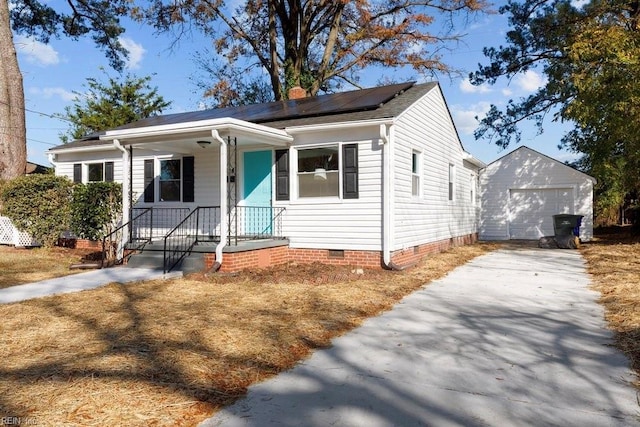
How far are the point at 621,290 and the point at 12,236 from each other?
1503 centimetres

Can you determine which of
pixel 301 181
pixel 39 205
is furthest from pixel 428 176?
pixel 39 205

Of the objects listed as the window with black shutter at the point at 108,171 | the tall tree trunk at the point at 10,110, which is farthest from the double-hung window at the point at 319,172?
the tall tree trunk at the point at 10,110

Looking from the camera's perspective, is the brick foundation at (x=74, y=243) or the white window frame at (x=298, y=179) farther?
the brick foundation at (x=74, y=243)

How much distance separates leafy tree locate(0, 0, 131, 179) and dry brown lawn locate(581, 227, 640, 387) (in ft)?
55.0

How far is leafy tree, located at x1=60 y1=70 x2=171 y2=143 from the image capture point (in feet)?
92.2

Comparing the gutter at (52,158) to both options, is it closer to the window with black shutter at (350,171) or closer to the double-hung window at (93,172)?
the double-hung window at (93,172)

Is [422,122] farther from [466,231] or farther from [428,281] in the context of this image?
[466,231]

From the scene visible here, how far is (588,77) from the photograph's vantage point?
12.4 m

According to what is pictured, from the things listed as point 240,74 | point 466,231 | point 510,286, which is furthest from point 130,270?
point 240,74

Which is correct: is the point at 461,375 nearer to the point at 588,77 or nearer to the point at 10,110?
the point at 588,77

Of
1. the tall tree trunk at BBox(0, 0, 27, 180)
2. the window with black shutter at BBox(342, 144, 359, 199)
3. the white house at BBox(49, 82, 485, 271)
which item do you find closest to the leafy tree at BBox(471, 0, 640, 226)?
the white house at BBox(49, 82, 485, 271)

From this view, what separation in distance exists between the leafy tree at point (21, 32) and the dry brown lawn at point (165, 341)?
1068 cm

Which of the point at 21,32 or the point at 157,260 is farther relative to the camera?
the point at 21,32

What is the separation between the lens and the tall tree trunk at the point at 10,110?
14.9 metres
